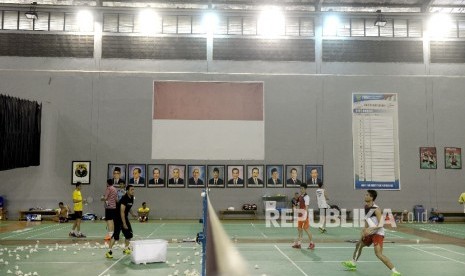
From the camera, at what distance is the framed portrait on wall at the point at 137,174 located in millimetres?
26719

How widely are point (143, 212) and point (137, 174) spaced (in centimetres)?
235

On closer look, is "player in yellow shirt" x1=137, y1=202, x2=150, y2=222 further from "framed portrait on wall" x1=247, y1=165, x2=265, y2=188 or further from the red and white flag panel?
"framed portrait on wall" x1=247, y1=165, x2=265, y2=188

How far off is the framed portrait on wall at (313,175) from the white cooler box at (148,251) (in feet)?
52.5

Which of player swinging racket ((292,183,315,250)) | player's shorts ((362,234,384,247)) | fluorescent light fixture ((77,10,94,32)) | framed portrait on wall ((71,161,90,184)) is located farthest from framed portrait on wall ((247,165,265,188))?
player's shorts ((362,234,384,247))

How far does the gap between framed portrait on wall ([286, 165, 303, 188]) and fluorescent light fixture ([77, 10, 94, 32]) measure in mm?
14177

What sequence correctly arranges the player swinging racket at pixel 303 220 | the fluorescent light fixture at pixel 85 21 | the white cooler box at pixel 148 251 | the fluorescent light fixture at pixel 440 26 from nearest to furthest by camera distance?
the white cooler box at pixel 148 251, the player swinging racket at pixel 303 220, the fluorescent light fixture at pixel 85 21, the fluorescent light fixture at pixel 440 26

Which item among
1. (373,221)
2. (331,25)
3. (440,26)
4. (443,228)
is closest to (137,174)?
(331,25)

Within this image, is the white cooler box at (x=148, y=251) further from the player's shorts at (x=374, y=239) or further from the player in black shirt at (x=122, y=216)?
the player's shorts at (x=374, y=239)

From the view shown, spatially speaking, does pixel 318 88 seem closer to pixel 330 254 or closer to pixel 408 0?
pixel 408 0

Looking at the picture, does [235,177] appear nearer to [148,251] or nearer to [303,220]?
[303,220]

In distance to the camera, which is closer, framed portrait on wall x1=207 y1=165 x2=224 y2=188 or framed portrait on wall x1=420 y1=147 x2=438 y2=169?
framed portrait on wall x1=207 y1=165 x2=224 y2=188

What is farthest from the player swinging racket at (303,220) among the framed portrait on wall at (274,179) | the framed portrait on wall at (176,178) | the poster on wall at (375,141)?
the poster on wall at (375,141)

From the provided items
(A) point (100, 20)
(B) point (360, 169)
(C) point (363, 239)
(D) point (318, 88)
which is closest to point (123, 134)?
(A) point (100, 20)

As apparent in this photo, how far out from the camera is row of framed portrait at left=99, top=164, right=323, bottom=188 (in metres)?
26.8
